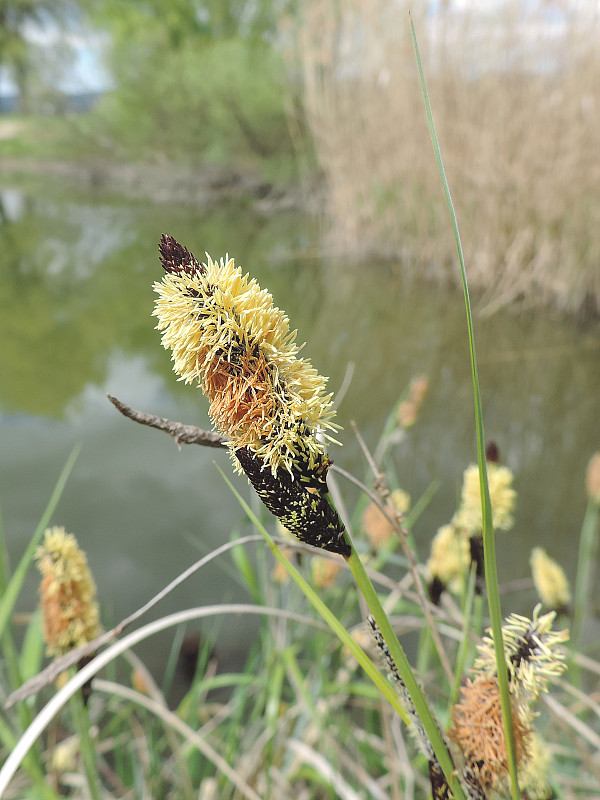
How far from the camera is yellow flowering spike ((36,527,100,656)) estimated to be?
1.54 feet

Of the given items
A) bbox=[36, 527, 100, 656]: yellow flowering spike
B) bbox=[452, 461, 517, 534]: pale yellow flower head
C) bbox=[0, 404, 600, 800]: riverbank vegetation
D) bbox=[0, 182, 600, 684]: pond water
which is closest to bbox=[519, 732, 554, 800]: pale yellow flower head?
bbox=[0, 404, 600, 800]: riverbank vegetation

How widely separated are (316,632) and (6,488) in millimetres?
1396

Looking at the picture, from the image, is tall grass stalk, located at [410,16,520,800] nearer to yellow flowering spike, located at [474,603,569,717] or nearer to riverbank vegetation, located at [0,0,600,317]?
yellow flowering spike, located at [474,603,569,717]

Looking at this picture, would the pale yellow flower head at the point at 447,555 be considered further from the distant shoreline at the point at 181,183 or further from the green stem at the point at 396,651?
the distant shoreline at the point at 181,183

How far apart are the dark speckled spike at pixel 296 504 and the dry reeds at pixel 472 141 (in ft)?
11.3

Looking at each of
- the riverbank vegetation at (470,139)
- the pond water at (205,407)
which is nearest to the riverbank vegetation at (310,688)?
the pond water at (205,407)

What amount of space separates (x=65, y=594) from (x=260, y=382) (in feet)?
1.18

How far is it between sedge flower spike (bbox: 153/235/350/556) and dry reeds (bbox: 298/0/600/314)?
3429 mm

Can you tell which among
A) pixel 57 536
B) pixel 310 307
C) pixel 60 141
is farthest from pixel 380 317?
pixel 60 141

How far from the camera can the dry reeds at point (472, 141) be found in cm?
319

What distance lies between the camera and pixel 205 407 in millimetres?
2281

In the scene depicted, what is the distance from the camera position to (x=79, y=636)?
0.48m

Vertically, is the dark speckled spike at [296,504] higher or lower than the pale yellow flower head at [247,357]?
lower

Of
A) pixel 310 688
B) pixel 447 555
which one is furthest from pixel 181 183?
pixel 447 555
